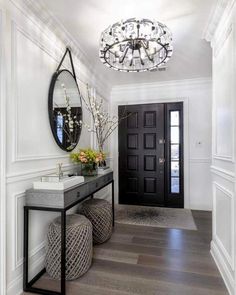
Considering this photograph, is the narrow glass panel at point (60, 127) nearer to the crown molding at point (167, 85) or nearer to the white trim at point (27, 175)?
the white trim at point (27, 175)

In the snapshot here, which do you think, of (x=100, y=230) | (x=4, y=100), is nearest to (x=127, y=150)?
(x=100, y=230)

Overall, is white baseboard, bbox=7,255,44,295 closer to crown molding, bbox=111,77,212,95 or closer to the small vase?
the small vase

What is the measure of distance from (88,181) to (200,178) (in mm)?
2604

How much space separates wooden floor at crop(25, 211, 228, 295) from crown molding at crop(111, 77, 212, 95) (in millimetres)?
2661

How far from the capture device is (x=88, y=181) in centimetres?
226

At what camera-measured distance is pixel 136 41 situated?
6.28ft

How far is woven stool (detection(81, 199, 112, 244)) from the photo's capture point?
2.54 metres

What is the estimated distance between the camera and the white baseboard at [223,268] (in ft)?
5.61

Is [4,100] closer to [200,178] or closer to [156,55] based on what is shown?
[156,55]

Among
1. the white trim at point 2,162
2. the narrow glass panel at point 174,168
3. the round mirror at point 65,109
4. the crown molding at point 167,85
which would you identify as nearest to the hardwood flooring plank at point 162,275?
the white trim at point 2,162

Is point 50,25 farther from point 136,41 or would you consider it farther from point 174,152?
point 174,152

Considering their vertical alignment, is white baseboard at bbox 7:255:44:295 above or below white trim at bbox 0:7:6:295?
below

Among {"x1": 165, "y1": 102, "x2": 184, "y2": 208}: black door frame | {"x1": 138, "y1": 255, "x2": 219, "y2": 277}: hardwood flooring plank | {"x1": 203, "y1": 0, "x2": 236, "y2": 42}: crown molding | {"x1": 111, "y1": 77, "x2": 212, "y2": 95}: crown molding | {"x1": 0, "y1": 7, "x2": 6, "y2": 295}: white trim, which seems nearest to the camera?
{"x1": 0, "y1": 7, "x2": 6, "y2": 295}: white trim

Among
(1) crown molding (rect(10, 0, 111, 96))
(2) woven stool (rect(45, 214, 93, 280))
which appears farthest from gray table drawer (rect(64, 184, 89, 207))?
(1) crown molding (rect(10, 0, 111, 96))
